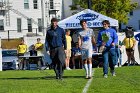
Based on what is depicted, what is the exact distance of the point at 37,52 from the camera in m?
29.7

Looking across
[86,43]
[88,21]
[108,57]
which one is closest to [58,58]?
[86,43]

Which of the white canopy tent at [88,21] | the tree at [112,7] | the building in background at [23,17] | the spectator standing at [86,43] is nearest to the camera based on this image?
the spectator standing at [86,43]

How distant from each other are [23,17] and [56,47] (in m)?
46.5

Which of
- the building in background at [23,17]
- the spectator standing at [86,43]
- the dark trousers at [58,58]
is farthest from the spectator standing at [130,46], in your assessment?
the building in background at [23,17]

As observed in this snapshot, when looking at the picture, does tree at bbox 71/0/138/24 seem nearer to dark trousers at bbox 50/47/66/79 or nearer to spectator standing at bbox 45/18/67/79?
spectator standing at bbox 45/18/67/79

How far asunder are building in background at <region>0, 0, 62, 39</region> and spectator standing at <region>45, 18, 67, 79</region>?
43298 mm

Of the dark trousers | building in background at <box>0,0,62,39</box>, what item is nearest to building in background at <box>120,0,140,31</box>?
building in background at <box>0,0,62,39</box>

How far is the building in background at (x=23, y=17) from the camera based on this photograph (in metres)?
60.9

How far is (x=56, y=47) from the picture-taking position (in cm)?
1636

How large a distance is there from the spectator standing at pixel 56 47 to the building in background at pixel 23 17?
43298 millimetres

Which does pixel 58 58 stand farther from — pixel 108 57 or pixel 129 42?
pixel 129 42

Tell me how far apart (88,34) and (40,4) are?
48.7 meters

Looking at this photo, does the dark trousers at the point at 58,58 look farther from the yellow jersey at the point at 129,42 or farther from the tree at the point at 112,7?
the tree at the point at 112,7

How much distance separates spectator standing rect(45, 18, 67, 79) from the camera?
1627 centimetres
